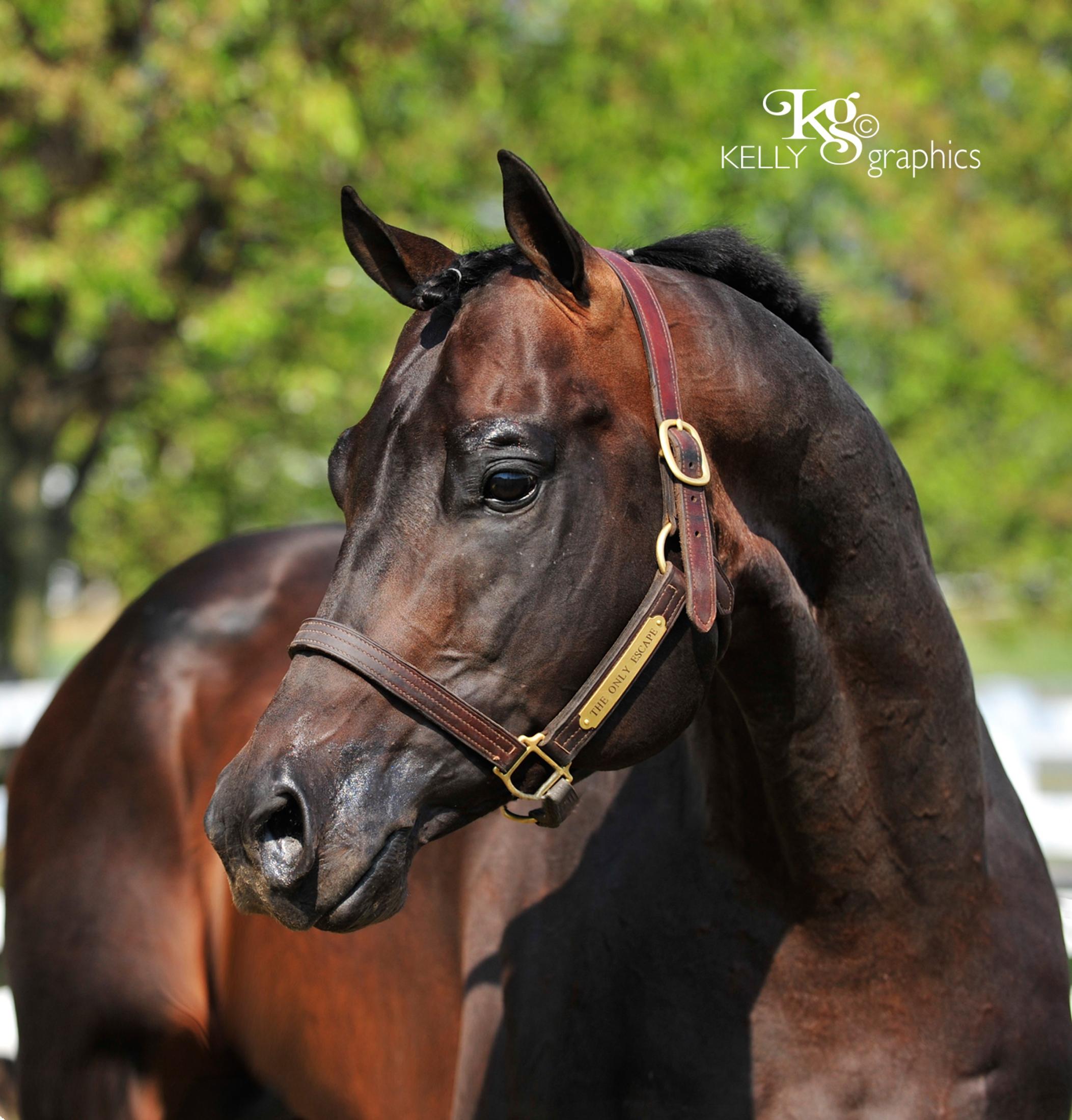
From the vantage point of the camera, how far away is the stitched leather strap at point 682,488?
1.87m

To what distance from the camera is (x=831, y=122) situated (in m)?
10.7

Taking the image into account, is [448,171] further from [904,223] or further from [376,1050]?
[376,1050]

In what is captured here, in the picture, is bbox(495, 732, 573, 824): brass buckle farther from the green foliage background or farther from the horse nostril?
the green foliage background

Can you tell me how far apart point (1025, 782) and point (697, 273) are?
5726 millimetres

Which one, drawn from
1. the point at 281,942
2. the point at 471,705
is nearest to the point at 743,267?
the point at 471,705

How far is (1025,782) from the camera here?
7.11 meters

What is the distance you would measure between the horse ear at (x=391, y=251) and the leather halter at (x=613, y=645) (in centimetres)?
40

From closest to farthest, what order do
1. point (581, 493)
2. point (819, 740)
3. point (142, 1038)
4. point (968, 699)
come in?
point (581, 493) < point (819, 740) < point (968, 699) < point (142, 1038)

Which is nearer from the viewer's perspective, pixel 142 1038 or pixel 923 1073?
pixel 923 1073

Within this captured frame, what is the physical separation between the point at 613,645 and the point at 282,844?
53 cm

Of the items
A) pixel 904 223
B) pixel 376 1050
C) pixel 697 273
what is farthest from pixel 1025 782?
pixel 904 223

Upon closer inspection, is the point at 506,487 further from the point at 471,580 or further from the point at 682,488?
the point at 682,488

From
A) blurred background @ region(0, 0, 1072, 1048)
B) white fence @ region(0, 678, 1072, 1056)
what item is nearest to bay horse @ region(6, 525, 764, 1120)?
blurred background @ region(0, 0, 1072, 1048)

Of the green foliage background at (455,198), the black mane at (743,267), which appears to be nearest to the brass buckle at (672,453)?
the black mane at (743,267)
